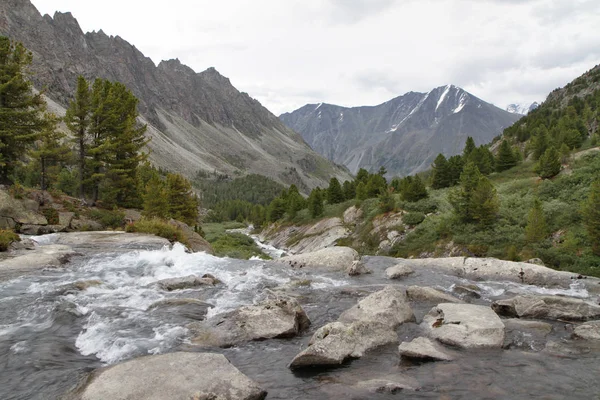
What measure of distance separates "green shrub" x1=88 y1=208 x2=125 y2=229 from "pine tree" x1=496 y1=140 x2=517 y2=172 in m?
63.6

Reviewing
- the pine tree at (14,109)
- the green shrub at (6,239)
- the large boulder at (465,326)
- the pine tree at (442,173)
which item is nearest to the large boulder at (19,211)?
the pine tree at (14,109)

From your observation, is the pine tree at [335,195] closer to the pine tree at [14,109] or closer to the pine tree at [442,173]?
the pine tree at [442,173]

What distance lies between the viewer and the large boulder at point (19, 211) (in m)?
27.0

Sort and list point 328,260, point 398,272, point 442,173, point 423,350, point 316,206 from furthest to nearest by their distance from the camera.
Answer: point 316,206 < point 442,173 < point 328,260 < point 398,272 < point 423,350

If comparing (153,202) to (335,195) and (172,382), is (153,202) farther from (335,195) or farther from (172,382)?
(335,195)

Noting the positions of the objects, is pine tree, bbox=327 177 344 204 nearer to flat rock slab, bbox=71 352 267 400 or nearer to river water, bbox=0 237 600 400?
river water, bbox=0 237 600 400

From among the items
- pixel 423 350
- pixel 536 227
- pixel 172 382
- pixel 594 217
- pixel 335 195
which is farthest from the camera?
pixel 335 195

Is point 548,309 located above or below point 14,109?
below

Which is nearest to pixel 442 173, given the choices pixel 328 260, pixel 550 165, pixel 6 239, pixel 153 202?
pixel 550 165

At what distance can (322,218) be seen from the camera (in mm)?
69125

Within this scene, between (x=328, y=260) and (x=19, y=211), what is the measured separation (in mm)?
24447

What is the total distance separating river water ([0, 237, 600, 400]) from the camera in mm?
8852

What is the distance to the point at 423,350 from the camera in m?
10.7

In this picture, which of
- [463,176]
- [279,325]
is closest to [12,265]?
[279,325]
